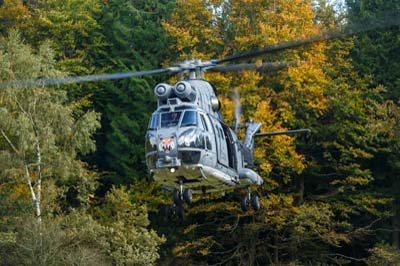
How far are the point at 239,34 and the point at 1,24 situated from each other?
487 inches

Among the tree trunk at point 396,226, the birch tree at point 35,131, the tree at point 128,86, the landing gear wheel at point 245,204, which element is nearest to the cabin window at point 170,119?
the landing gear wheel at point 245,204

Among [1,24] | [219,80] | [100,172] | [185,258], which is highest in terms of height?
[1,24]

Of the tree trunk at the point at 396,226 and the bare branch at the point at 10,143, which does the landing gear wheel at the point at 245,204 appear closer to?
the bare branch at the point at 10,143

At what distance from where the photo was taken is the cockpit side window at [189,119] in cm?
2075

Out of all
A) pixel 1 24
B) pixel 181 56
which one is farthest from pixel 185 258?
pixel 1 24

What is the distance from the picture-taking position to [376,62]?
38.7 metres

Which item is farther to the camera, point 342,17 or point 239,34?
point 342,17

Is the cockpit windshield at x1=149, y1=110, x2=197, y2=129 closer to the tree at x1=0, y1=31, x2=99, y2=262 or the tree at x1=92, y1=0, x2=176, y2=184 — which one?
the tree at x1=0, y1=31, x2=99, y2=262

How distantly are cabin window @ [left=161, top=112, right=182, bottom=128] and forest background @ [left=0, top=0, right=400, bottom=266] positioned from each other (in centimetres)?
1127

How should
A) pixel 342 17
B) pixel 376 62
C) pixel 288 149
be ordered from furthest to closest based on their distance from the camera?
pixel 342 17 < pixel 376 62 < pixel 288 149

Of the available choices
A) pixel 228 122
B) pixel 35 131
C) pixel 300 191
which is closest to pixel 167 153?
pixel 35 131

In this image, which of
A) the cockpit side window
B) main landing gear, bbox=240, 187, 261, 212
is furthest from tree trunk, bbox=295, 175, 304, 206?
the cockpit side window

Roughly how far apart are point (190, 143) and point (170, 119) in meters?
0.87

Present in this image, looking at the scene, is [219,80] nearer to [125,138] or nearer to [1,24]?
[125,138]
